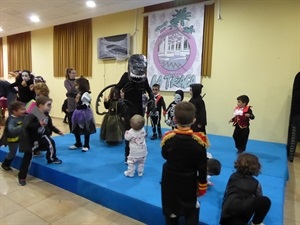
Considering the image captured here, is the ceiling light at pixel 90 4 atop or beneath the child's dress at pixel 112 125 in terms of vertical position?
atop

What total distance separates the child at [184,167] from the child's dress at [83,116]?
A: 2.06m

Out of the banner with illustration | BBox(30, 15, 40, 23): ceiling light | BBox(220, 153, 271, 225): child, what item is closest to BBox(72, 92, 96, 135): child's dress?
BBox(220, 153, 271, 225): child

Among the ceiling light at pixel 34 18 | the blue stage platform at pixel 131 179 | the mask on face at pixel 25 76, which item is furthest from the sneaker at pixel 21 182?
the ceiling light at pixel 34 18

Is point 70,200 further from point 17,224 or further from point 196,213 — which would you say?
point 196,213

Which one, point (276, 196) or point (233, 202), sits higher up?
point (233, 202)

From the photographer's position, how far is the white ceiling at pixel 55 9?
5062 millimetres

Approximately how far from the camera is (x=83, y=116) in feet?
10.9

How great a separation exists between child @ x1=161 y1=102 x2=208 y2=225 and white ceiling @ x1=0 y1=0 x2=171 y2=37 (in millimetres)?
4158

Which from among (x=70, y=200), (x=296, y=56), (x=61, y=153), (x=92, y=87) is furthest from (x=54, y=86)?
(x=296, y=56)

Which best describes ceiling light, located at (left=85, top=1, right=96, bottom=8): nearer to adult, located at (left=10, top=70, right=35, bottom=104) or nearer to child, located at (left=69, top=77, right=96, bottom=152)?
adult, located at (left=10, top=70, right=35, bottom=104)

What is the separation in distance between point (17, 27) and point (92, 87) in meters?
3.16

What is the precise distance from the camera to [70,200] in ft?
7.85

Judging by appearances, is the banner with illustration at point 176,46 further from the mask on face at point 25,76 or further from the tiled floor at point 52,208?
the tiled floor at point 52,208

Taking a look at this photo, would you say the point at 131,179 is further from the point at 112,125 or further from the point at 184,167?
the point at 112,125
